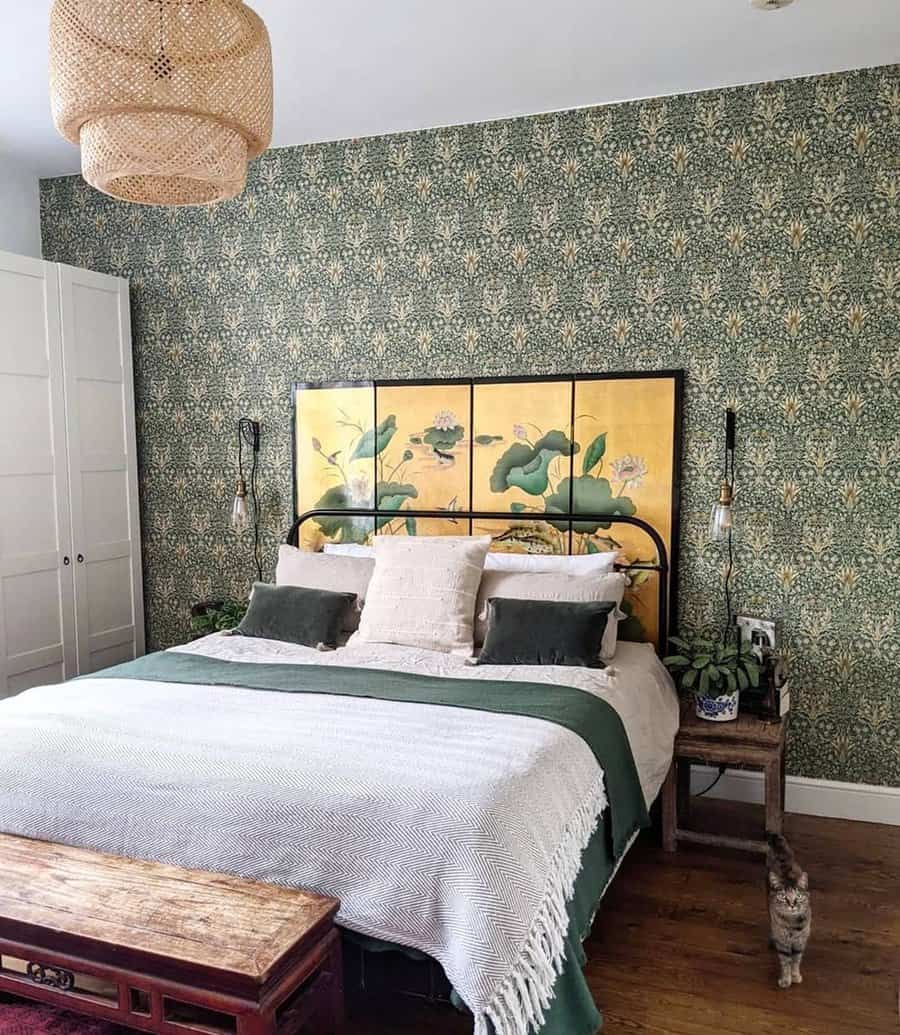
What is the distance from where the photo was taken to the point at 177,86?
6.29ft

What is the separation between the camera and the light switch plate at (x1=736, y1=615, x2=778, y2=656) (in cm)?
349

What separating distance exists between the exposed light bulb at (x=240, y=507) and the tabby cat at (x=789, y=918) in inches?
107

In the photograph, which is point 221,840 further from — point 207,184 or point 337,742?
point 207,184

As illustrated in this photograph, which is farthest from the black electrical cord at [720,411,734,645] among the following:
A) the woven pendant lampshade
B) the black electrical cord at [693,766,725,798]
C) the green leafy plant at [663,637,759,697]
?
the woven pendant lampshade

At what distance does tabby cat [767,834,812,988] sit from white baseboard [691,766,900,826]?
121 cm

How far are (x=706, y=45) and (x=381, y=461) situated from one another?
6.82 ft

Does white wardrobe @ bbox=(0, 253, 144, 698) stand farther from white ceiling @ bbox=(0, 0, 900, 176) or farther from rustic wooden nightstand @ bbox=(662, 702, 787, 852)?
rustic wooden nightstand @ bbox=(662, 702, 787, 852)

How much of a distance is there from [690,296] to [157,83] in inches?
92.2

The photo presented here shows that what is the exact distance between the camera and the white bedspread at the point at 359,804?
1.92 meters

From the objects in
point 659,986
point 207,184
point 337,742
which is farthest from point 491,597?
point 207,184

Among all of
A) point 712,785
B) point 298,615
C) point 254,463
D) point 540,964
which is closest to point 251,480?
point 254,463

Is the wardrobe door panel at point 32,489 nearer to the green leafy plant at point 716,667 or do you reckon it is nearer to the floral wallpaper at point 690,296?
the floral wallpaper at point 690,296

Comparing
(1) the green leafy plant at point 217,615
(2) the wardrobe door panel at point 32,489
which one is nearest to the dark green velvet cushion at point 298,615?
(1) the green leafy plant at point 217,615

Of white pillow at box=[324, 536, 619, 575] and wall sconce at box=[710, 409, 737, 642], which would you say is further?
white pillow at box=[324, 536, 619, 575]
